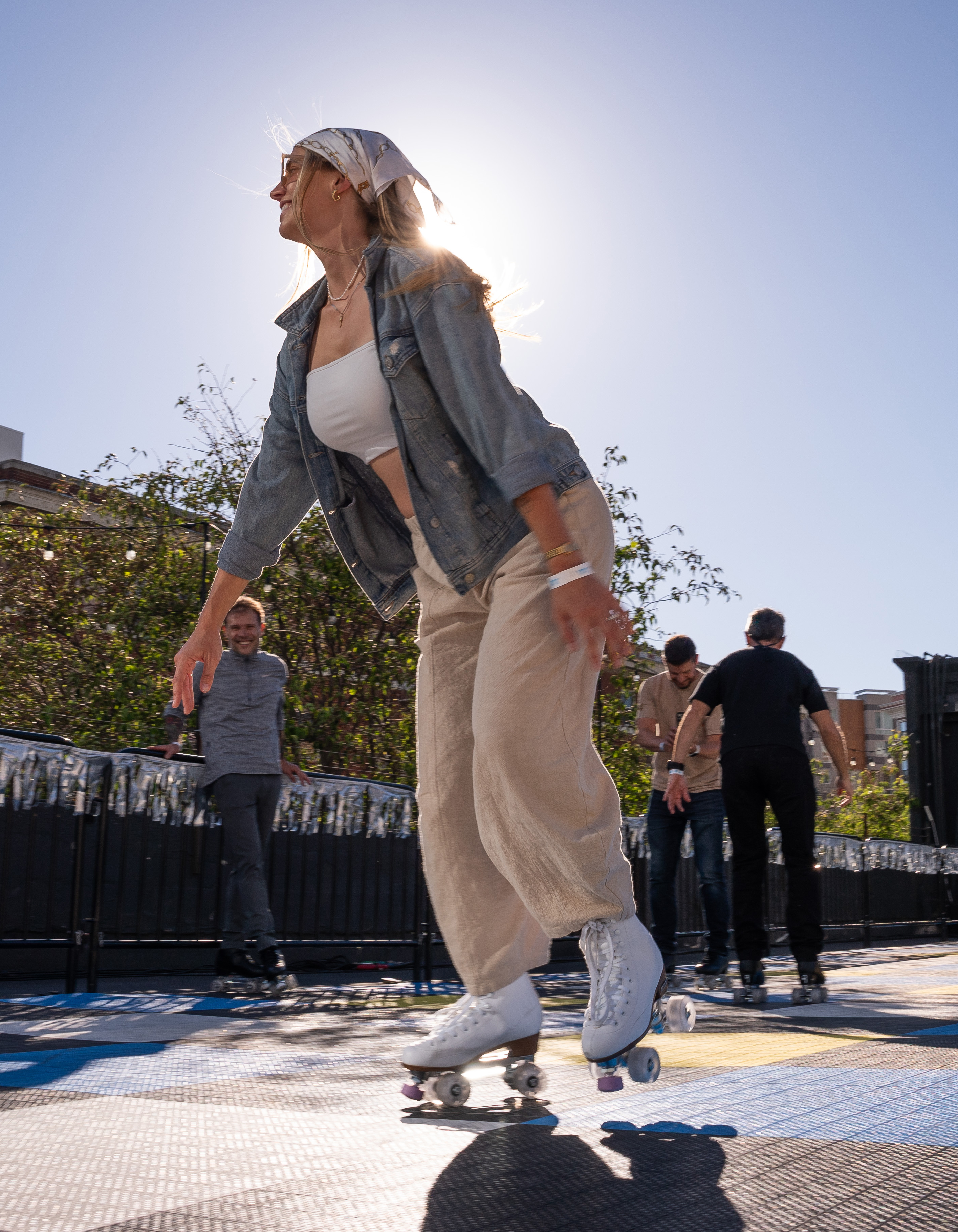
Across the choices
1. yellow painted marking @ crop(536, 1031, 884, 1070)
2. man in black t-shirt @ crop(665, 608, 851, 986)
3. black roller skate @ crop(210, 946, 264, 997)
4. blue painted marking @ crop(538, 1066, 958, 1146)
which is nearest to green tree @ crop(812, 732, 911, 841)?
man in black t-shirt @ crop(665, 608, 851, 986)

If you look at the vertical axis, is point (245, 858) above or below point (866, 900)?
above

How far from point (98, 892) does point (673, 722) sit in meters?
3.39

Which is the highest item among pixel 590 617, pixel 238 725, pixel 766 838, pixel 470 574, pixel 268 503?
pixel 268 503

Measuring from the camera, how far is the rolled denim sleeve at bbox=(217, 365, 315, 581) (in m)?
2.59

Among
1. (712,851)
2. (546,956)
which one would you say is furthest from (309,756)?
(546,956)

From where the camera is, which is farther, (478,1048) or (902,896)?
(902,896)

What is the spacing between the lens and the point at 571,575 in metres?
2.03

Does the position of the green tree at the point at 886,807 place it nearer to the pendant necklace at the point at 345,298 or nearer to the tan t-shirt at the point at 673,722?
the tan t-shirt at the point at 673,722

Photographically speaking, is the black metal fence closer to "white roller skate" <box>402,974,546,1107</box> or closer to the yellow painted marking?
the yellow painted marking

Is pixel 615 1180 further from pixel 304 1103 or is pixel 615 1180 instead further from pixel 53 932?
pixel 53 932

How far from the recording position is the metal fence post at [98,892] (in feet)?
17.0

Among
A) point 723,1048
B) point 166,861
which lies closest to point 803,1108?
point 723,1048

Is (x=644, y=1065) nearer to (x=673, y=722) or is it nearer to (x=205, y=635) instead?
(x=205, y=635)

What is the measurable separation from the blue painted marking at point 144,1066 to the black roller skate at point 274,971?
8.19 ft
